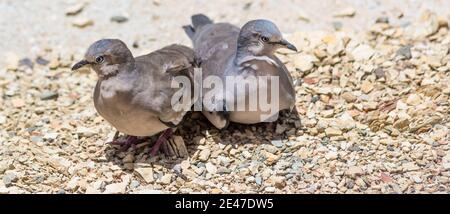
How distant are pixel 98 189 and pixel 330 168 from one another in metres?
1.55

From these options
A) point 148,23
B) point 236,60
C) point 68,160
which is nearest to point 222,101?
point 236,60

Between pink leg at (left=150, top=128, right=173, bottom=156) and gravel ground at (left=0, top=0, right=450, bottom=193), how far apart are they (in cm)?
5

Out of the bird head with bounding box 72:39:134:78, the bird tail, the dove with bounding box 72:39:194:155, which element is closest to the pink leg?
the dove with bounding box 72:39:194:155

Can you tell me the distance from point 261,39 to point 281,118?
0.74 metres

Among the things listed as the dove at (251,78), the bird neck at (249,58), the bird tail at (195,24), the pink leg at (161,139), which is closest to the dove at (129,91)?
the pink leg at (161,139)

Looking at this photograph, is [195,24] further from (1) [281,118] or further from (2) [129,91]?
(2) [129,91]

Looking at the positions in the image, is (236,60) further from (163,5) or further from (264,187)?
(163,5)

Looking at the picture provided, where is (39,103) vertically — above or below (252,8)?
below

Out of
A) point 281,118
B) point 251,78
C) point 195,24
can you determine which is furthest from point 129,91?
point 195,24

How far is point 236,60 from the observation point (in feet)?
18.8

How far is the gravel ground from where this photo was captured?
17.9ft

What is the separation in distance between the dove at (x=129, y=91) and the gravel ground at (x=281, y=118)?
353 millimetres

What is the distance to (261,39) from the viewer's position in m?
5.62

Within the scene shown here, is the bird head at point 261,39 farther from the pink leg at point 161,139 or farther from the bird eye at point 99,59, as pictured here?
the bird eye at point 99,59
